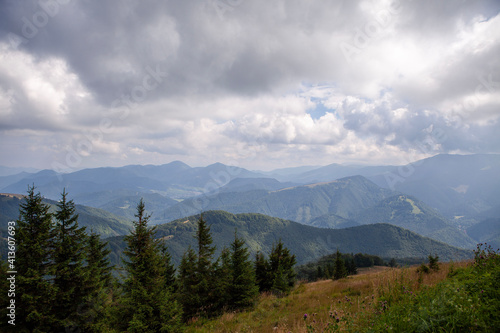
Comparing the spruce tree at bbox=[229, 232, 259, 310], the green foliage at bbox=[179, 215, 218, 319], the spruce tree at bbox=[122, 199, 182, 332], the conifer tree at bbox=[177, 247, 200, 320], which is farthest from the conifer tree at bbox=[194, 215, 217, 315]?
the spruce tree at bbox=[122, 199, 182, 332]

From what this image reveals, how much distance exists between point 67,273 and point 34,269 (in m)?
2.01

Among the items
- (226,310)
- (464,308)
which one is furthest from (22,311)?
(464,308)

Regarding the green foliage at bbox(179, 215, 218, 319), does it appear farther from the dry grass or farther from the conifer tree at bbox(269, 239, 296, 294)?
the conifer tree at bbox(269, 239, 296, 294)

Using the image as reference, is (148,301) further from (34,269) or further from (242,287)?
(242,287)

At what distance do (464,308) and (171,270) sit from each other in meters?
35.0

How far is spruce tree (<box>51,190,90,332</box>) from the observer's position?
47.1 ft

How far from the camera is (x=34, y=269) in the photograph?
522 inches

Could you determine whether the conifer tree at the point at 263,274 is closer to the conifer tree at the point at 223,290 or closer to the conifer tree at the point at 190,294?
the conifer tree at the point at 223,290

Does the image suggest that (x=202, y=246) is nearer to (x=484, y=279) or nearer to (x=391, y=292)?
(x=391, y=292)

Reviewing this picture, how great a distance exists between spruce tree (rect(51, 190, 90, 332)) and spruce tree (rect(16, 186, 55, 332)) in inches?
18.5

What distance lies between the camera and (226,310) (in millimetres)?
16891

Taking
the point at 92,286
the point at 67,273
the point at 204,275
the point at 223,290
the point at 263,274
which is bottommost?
the point at 263,274

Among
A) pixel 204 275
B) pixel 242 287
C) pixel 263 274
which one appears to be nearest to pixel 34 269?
pixel 204 275

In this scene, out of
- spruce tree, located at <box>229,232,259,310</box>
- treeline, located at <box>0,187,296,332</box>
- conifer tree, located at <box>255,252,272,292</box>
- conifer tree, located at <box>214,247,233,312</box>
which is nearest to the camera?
treeline, located at <box>0,187,296,332</box>
